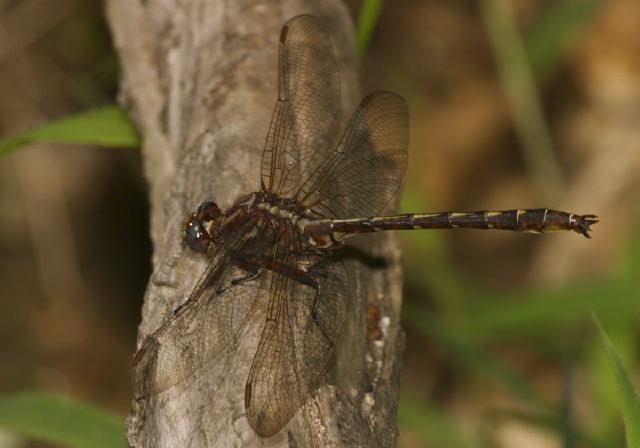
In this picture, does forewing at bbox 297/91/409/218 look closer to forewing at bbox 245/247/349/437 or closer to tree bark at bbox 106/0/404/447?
tree bark at bbox 106/0/404/447

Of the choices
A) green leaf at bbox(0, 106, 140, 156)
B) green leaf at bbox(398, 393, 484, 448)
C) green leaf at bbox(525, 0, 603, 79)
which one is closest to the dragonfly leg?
green leaf at bbox(0, 106, 140, 156)

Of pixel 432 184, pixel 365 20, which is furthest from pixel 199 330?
pixel 432 184

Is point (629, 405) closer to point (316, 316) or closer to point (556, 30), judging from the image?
point (316, 316)

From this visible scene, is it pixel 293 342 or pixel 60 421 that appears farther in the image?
pixel 60 421

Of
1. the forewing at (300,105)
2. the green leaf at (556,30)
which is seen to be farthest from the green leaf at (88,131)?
the green leaf at (556,30)

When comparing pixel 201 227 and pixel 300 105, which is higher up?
pixel 300 105

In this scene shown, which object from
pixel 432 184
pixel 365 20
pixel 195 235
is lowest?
pixel 195 235

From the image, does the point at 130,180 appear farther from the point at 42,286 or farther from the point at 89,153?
the point at 42,286

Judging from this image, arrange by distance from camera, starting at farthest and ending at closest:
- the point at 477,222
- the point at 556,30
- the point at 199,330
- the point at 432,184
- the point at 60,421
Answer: the point at 432,184
the point at 556,30
the point at 477,222
the point at 60,421
the point at 199,330
